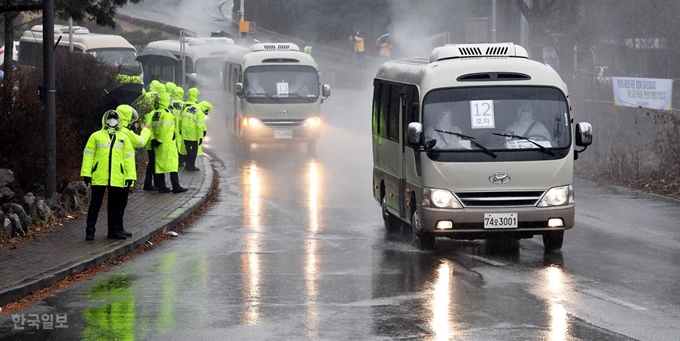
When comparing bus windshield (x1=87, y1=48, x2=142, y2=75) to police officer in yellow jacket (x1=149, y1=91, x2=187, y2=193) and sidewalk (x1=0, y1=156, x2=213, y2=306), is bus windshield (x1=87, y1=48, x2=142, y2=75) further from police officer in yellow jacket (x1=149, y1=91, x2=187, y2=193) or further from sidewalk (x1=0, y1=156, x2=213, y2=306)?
sidewalk (x1=0, y1=156, x2=213, y2=306)

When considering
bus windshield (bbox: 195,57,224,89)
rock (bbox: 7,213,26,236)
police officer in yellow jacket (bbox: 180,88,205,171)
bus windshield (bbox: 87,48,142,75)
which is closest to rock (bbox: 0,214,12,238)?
rock (bbox: 7,213,26,236)

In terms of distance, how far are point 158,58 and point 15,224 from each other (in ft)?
110

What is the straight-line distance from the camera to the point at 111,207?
15.0 m

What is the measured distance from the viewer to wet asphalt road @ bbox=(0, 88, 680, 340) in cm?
991

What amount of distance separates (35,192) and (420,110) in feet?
21.2

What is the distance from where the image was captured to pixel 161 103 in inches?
834

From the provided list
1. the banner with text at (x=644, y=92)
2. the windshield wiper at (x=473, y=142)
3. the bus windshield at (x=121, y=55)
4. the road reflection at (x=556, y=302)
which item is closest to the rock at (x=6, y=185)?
the windshield wiper at (x=473, y=142)

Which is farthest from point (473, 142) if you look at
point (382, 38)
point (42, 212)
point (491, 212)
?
point (382, 38)

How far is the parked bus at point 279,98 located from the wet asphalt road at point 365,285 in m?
12.8

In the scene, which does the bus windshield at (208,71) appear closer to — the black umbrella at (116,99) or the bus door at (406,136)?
the black umbrella at (116,99)

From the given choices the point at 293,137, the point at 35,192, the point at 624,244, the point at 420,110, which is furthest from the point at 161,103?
the point at 293,137

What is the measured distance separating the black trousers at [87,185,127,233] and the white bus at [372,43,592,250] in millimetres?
3719

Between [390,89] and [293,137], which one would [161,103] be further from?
[293,137]

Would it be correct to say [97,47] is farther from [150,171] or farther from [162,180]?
[162,180]
